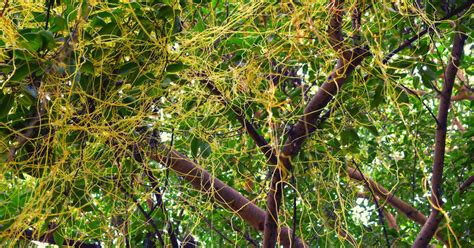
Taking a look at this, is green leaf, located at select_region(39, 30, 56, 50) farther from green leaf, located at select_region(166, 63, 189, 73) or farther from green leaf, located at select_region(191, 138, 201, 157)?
green leaf, located at select_region(191, 138, 201, 157)

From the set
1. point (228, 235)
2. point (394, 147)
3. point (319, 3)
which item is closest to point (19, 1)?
point (319, 3)

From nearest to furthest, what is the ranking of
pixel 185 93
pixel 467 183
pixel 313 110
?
pixel 313 110 < pixel 185 93 < pixel 467 183

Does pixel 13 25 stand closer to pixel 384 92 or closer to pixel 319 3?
pixel 319 3

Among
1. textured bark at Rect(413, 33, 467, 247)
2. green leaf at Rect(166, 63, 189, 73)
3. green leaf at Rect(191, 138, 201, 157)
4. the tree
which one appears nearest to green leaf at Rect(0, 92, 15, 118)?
the tree

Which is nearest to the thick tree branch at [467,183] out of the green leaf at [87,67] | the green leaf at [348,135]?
the green leaf at [348,135]

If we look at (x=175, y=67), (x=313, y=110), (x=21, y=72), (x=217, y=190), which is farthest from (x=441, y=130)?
(x=21, y=72)

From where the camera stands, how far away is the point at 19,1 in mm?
1238

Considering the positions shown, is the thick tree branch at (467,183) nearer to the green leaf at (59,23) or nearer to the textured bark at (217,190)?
the textured bark at (217,190)

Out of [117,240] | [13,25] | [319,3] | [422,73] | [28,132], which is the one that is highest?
[422,73]

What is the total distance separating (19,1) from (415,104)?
1521mm

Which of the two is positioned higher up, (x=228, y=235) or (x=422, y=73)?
(x=422, y=73)

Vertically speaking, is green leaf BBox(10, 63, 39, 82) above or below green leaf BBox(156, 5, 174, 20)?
below

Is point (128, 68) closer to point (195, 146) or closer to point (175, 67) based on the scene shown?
point (175, 67)

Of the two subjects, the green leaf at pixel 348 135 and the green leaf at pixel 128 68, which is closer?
the green leaf at pixel 128 68
